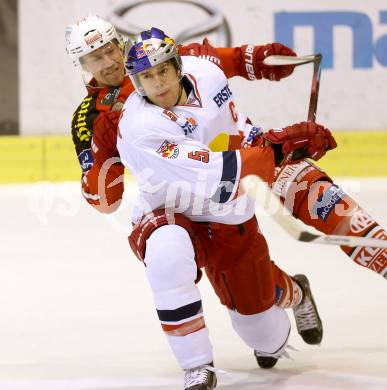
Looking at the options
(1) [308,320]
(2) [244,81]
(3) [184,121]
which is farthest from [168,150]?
(2) [244,81]

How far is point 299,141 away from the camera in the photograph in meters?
2.84

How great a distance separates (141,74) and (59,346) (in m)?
0.97

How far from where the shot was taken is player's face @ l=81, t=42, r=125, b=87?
3.29 m

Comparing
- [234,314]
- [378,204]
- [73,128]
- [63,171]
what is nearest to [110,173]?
[73,128]

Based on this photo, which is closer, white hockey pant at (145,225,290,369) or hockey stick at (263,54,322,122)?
white hockey pant at (145,225,290,369)

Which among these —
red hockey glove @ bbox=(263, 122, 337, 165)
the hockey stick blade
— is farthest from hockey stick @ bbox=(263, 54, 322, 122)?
red hockey glove @ bbox=(263, 122, 337, 165)

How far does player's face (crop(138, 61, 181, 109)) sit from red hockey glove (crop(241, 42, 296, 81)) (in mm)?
562

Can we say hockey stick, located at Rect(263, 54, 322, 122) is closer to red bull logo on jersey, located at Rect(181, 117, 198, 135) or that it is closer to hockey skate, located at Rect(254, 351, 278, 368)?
red bull logo on jersey, located at Rect(181, 117, 198, 135)

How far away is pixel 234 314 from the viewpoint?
10.2 ft

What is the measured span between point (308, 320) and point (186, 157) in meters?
0.82

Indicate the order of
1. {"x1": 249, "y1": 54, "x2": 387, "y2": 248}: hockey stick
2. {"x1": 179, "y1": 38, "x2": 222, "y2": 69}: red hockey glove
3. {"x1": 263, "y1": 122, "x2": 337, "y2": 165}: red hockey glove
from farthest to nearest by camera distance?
{"x1": 179, "y1": 38, "x2": 222, "y2": 69}: red hockey glove < {"x1": 263, "y1": 122, "x2": 337, "y2": 165}: red hockey glove < {"x1": 249, "y1": 54, "x2": 387, "y2": 248}: hockey stick

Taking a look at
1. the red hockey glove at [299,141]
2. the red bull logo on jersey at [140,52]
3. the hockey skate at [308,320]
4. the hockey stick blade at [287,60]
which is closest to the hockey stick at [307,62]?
the hockey stick blade at [287,60]

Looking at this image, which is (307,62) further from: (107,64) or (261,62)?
(107,64)

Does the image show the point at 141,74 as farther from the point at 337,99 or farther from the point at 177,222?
the point at 337,99
